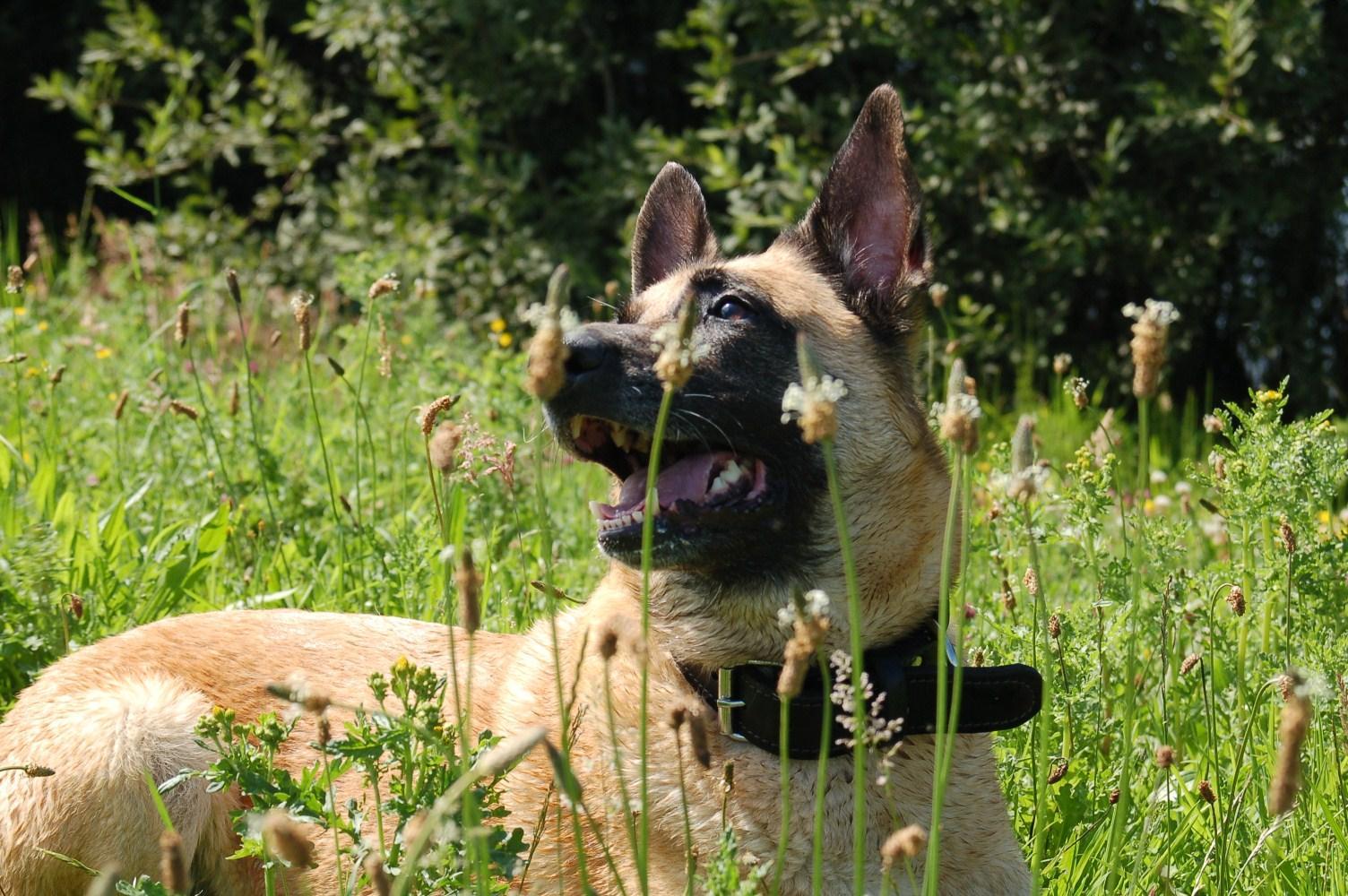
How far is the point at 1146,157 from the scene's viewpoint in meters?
7.21

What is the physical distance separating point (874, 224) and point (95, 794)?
2038 millimetres

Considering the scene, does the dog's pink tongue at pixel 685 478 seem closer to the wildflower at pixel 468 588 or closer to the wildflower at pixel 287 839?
the wildflower at pixel 468 588

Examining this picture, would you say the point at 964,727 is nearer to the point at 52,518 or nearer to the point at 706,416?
the point at 706,416

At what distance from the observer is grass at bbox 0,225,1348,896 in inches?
101

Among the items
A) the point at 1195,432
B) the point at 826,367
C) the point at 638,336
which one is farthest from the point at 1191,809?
the point at 1195,432

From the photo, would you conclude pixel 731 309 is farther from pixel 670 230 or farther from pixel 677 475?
pixel 670 230

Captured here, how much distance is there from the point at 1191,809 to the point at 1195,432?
14.6 ft

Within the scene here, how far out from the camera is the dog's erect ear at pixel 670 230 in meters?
3.57

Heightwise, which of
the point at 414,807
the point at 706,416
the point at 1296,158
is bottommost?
the point at 414,807

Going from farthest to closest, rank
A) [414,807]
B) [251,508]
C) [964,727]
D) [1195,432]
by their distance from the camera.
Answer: [1195,432]
[251,508]
[964,727]
[414,807]

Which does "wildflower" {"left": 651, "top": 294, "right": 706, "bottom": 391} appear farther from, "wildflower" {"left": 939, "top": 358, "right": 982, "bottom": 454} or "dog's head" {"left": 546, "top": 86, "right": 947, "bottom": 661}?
"dog's head" {"left": 546, "top": 86, "right": 947, "bottom": 661}

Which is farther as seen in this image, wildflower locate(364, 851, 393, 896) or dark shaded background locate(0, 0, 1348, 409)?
Answer: dark shaded background locate(0, 0, 1348, 409)

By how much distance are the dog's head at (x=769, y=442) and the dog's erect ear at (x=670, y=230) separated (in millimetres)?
396

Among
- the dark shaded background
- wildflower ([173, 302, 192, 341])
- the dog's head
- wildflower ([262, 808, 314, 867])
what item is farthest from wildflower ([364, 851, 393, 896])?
the dark shaded background
